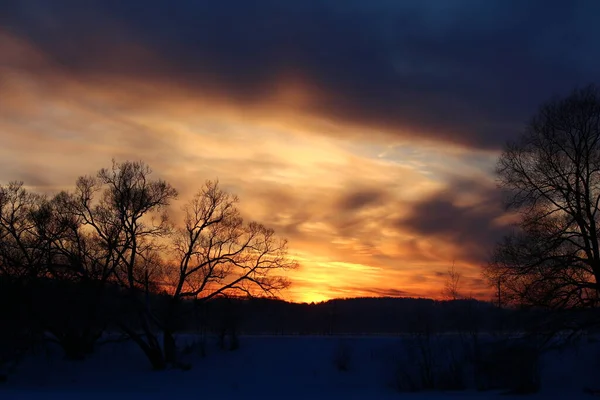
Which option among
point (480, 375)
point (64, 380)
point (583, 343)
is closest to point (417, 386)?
point (480, 375)

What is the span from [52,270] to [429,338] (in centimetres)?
2681

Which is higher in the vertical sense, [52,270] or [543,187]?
[543,187]

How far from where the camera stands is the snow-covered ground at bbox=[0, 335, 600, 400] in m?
38.2

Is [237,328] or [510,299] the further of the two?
[237,328]

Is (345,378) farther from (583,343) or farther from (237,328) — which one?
Answer: (583,343)

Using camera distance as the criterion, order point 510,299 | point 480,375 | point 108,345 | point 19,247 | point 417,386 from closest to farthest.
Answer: point 510,299
point 480,375
point 417,386
point 19,247
point 108,345

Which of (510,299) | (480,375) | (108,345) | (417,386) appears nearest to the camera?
(510,299)

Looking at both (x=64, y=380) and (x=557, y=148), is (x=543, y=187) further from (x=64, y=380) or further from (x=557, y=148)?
(x=64, y=380)

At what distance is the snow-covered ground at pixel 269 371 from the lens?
1502 inches

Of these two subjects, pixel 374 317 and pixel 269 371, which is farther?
pixel 374 317

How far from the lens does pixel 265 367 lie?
47531 mm

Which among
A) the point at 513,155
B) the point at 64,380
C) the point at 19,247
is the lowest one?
the point at 64,380

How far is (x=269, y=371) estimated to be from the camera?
153ft

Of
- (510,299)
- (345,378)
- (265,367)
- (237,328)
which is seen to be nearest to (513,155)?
(510,299)
